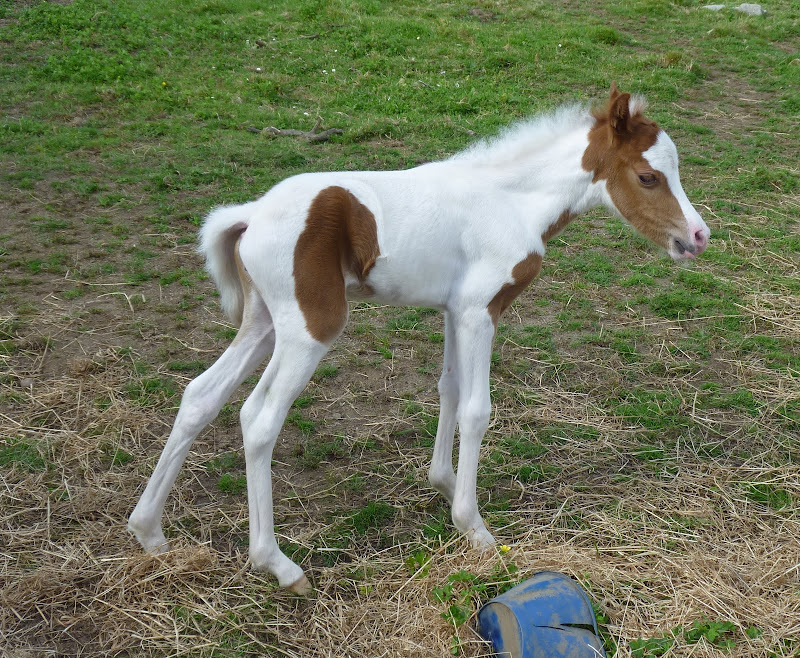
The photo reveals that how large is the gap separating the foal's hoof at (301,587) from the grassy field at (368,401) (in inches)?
1.5

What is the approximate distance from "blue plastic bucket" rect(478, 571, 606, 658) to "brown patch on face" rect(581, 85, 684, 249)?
160 centimetres

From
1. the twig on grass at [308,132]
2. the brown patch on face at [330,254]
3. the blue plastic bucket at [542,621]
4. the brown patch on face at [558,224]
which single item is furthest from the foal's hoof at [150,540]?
the twig on grass at [308,132]

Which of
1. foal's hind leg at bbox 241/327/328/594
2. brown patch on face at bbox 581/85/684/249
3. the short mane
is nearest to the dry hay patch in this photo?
foal's hind leg at bbox 241/327/328/594

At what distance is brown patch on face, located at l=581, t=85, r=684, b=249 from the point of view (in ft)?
10.3

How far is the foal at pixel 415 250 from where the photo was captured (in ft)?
9.24

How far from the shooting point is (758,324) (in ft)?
16.3

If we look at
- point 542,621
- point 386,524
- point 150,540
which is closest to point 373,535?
point 386,524

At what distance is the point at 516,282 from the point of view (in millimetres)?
3057

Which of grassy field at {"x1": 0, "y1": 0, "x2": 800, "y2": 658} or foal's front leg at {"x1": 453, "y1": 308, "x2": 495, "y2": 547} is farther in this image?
foal's front leg at {"x1": 453, "y1": 308, "x2": 495, "y2": 547}

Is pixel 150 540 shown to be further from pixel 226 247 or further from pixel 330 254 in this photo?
pixel 330 254

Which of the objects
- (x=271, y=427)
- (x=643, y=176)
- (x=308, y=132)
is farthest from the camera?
(x=308, y=132)

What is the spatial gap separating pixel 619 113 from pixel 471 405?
1380 mm

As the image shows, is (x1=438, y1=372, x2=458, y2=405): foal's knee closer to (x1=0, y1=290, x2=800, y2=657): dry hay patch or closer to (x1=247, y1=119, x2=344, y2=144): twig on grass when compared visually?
(x1=0, y1=290, x2=800, y2=657): dry hay patch

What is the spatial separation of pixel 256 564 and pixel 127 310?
7.85 feet
